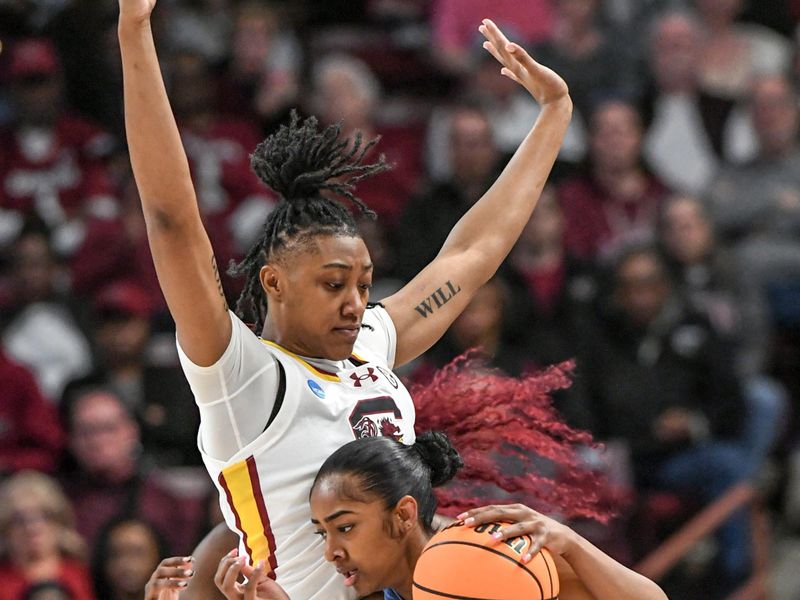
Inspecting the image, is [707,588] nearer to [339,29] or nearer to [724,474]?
[724,474]

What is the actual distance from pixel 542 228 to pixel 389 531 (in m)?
3.88

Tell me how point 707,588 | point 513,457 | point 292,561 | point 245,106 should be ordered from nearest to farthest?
point 292,561, point 513,457, point 707,588, point 245,106

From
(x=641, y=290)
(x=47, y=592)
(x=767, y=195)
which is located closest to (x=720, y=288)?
(x=641, y=290)

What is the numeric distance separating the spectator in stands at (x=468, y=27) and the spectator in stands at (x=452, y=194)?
0.57 metres

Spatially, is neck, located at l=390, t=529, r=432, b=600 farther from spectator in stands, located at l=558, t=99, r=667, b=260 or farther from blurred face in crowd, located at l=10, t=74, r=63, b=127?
blurred face in crowd, located at l=10, t=74, r=63, b=127

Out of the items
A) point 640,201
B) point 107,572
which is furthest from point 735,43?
point 107,572

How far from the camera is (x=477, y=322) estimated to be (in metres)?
6.56

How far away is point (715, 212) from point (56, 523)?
3.63m

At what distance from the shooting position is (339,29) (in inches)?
328

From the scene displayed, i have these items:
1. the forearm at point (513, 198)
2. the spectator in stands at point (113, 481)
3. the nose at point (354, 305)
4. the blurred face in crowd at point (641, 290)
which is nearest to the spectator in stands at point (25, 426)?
the spectator in stands at point (113, 481)

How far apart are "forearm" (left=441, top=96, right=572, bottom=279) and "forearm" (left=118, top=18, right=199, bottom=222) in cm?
116

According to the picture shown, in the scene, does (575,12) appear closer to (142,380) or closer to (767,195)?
(767,195)

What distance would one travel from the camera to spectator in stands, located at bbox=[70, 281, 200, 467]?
6434 millimetres

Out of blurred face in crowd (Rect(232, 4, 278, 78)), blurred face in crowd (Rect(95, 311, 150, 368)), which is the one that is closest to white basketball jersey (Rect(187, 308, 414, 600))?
blurred face in crowd (Rect(95, 311, 150, 368))
